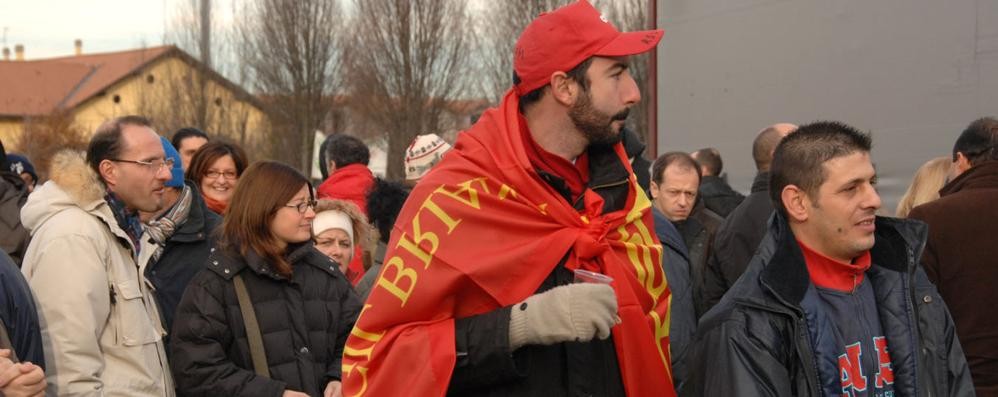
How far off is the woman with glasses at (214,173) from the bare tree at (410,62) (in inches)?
1000

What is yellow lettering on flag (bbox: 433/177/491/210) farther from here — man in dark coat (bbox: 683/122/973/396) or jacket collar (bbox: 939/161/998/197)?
jacket collar (bbox: 939/161/998/197)

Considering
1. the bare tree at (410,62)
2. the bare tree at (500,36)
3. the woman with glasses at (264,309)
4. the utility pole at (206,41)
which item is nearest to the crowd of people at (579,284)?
the woman with glasses at (264,309)

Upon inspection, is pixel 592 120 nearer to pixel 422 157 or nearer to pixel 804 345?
pixel 804 345

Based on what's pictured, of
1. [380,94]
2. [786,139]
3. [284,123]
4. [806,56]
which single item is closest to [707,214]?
[806,56]

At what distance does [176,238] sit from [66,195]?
852 millimetres

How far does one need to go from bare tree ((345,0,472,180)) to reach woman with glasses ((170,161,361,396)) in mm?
27014

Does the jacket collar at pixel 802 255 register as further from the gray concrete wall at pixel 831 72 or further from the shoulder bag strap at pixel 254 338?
Answer: the gray concrete wall at pixel 831 72

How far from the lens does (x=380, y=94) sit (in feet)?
109

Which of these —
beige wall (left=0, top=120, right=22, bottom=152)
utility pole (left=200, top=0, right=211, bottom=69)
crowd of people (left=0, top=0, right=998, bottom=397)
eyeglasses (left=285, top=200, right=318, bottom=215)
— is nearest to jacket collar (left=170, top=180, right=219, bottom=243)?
eyeglasses (left=285, top=200, right=318, bottom=215)

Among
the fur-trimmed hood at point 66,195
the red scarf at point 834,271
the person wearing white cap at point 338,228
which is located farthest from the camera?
the person wearing white cap at point 338,228

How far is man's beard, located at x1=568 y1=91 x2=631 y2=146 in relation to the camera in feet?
9.87

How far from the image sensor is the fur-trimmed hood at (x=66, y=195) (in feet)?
14.3

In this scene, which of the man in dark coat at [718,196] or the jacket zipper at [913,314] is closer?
the jacket zipper at [913,314]

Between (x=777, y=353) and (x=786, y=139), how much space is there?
0.69 meters
